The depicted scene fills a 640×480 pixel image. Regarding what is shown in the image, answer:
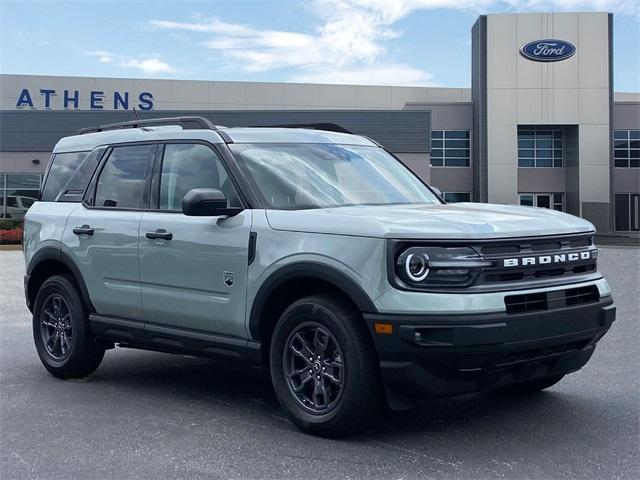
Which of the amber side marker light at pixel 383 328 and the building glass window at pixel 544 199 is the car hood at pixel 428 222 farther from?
the building glass window at pixel 544 199

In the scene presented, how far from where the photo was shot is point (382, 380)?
4527mm

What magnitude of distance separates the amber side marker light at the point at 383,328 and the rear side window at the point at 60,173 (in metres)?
3.70

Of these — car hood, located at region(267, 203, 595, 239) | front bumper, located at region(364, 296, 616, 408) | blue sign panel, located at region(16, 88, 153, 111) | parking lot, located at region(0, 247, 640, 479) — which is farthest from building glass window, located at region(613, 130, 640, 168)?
front bumper, located at region(364, 296, 616, 408)

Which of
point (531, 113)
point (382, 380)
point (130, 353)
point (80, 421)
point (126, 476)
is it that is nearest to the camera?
point (126, 476)

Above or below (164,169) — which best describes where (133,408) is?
below

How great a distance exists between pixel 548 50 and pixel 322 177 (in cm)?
4328

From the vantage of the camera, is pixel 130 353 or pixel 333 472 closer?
pixel 333 472

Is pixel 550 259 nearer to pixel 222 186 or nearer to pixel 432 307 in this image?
pixel 432 307

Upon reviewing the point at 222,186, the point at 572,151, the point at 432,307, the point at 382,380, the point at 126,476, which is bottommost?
the point at 126,476

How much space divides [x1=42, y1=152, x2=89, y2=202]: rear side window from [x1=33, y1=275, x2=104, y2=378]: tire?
2.69ft

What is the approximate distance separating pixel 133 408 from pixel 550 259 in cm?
311

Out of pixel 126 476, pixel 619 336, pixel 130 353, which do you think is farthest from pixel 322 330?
pixel 619 336

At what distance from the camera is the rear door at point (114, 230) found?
602cm

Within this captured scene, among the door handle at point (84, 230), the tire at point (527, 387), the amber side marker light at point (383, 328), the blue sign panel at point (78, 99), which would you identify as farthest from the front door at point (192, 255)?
the blue sign panel at point (78, 99)
